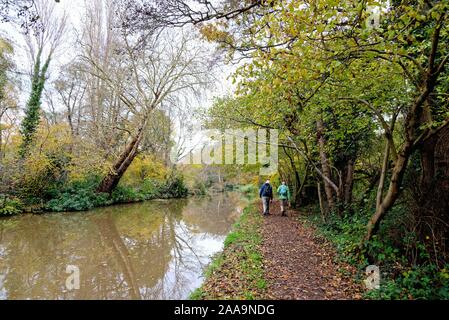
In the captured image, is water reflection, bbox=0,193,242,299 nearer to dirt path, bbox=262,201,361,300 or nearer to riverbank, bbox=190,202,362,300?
riverbank, bbox=190,202,362,300

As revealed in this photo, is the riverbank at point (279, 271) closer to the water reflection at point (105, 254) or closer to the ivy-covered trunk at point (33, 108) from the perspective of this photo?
the water reflection at point (105, 254)

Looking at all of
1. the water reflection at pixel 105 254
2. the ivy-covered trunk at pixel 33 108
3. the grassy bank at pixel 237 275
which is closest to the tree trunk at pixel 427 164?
the grassy bank at pixel 237 275

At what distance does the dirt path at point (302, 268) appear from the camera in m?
4.43

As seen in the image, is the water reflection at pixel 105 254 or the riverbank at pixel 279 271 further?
the water reflection at pixel 105 254

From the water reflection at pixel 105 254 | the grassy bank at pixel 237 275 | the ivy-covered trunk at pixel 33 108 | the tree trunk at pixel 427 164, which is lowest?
the water reflection at pixel 105 254

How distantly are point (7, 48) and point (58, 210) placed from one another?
31.8ft

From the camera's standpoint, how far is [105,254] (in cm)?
786

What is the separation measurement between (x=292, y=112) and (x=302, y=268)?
4.84m

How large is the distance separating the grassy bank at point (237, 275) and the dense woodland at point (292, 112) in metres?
2.06

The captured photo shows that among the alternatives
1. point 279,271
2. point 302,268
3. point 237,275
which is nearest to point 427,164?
point 302,268

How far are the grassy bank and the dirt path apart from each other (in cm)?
22

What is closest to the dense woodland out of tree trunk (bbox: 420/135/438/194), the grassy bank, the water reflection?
tree trunk (bbox: 420/135/438/194)
